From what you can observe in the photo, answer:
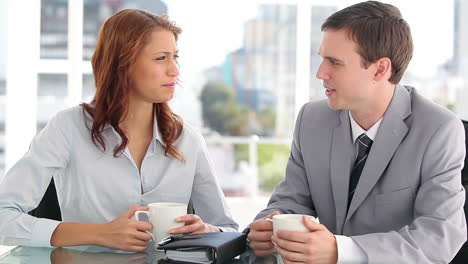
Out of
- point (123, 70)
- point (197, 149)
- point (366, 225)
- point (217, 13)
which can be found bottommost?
point (366, 225)

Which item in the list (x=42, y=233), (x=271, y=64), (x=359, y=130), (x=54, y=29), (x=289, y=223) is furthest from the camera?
(x=271, y=64)

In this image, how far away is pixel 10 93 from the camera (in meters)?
4.86

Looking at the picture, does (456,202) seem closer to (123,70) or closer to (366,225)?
(366,225)

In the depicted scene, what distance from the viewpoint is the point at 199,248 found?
150cm

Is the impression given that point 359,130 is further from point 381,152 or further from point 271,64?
point 271,64

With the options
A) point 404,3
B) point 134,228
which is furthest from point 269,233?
point 404,3

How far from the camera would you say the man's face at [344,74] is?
1874mm

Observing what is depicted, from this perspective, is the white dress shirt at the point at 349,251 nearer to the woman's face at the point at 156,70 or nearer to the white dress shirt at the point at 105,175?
the white dress shirt at the point at 105,175

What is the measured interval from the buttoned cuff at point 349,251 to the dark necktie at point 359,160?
1.18 ft

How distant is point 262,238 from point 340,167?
404mm

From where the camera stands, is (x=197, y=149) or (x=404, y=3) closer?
(x=197, y=149)

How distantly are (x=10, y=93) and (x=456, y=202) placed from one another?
12.8 feet

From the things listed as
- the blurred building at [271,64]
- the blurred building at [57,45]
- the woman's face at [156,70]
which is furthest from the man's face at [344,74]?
the blurred building at [271,64]

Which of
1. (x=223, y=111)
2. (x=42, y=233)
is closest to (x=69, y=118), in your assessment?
(x=42, y=233)
